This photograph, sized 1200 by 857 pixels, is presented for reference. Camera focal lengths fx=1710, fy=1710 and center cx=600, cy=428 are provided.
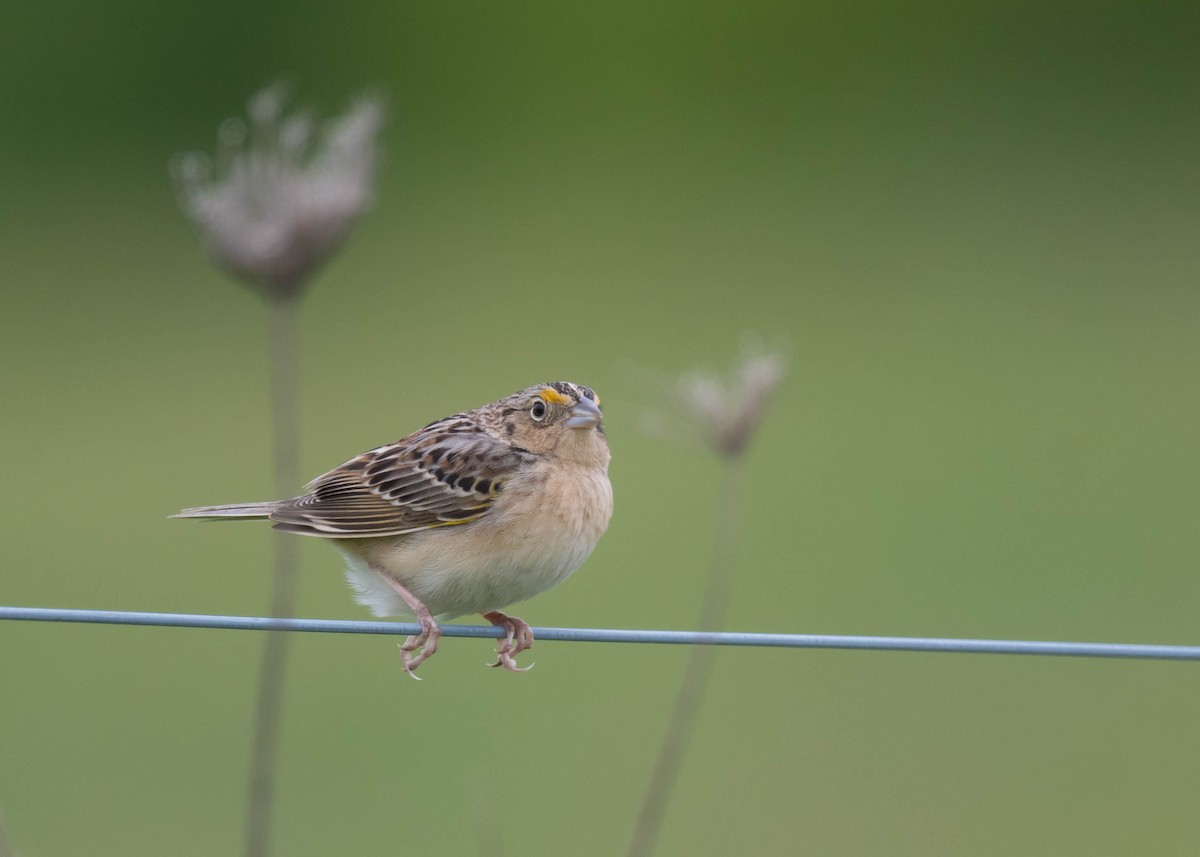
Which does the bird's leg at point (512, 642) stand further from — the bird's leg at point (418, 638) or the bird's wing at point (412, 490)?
the bird's wing at point (412, 490)

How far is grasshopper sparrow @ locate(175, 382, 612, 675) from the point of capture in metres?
5.04

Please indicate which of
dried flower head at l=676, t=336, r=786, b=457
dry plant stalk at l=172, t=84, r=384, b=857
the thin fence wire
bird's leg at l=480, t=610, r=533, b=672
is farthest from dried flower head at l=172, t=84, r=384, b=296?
bird's leg at l=480, t=610, r=533, b=672

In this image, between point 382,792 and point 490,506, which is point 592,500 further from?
point 382,792

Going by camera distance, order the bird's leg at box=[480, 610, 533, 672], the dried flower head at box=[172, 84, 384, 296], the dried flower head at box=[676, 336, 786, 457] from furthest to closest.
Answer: the bird's leg at box=[480, 610, 533, 672] → the dried flower head at box=[676, 336, 786, 457] → the dried flower head at box=[172, 84, 384, 296]

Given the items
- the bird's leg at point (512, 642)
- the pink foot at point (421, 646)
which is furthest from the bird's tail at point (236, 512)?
the bird's leg at point (512, 642)

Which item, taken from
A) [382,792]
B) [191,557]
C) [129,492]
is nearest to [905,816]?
[382,792]

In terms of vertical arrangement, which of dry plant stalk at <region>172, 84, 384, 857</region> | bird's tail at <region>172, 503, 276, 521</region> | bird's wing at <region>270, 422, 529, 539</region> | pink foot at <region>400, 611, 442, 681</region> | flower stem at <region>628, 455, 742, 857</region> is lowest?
flower stem at <region>628, 455, 742, 857</region>

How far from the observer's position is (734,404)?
191 inches

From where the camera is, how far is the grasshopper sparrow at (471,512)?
5.04 meters

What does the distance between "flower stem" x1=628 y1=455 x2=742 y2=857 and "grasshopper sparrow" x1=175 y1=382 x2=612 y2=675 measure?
85cm

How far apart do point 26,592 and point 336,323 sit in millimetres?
4387

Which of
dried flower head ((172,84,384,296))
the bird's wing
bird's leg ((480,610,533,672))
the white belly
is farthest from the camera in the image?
bird's leg ((480,610,533,672))

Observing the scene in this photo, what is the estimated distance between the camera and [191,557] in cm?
1020

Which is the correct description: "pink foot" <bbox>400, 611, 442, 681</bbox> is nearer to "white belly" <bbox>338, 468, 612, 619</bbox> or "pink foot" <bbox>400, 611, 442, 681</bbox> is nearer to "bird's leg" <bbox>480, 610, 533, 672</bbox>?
"white belly" <bbox>338, 468, 612, 619</bbox>
